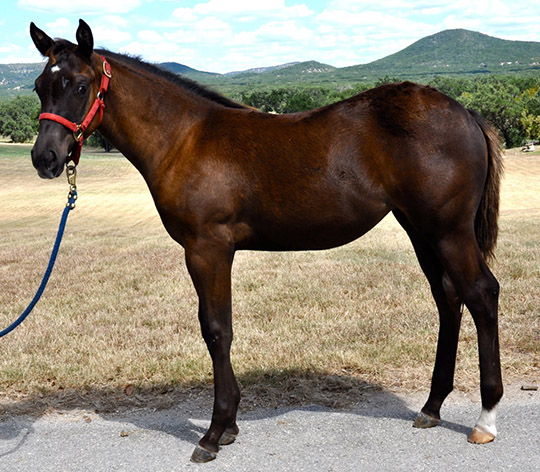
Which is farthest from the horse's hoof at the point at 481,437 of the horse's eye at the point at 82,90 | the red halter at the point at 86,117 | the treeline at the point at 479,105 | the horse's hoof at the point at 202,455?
the treeline at the point at 479,105

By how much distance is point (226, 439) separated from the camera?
14.0 feet

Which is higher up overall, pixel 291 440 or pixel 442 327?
pixel 442 327

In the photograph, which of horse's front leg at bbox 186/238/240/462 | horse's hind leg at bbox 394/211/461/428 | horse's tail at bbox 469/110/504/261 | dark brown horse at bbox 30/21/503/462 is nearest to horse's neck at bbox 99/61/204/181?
dark brown horse at bbox 30/21/503/462

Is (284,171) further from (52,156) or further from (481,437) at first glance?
(481,437)

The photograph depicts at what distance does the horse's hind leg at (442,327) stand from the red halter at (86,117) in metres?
2.33

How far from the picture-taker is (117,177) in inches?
2005

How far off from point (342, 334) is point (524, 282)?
324 cm

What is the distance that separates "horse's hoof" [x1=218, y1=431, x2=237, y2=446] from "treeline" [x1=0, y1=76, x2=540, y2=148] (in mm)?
55908

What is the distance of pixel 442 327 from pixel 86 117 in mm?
3136

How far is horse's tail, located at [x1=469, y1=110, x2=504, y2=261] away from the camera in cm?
433

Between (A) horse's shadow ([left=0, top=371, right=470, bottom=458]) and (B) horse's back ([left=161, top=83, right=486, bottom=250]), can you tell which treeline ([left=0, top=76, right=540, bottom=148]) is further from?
(B) horse's back ([left=161, top=83, right=486, bottom=250])

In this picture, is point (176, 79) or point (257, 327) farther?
point (257, 327)

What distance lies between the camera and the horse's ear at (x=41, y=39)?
397cm

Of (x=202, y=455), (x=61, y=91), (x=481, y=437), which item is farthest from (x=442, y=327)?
(x=61, y=91)
